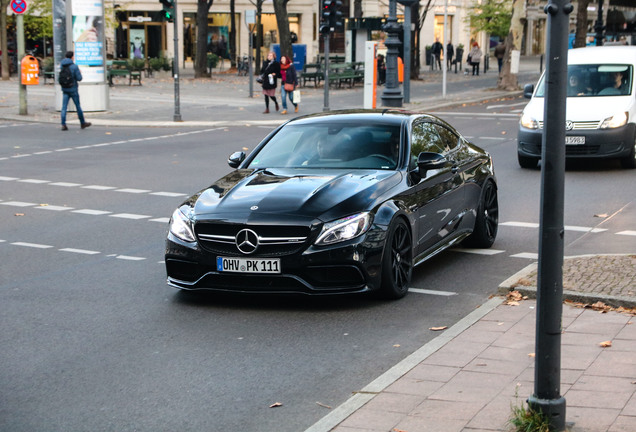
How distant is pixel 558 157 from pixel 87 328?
4031mm

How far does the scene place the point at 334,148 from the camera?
9.31 meters

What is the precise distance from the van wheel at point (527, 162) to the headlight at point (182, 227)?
1008cm

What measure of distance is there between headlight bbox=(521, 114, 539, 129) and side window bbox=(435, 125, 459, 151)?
21.9 feet

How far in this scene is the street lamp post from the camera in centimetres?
3028

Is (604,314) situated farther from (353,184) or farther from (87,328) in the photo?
(87,328)

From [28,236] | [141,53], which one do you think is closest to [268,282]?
[28,236]

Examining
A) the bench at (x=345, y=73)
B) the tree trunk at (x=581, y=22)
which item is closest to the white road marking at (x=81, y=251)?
the bench at (x=345, y=73)

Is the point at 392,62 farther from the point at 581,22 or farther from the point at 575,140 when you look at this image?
the point at 581,22

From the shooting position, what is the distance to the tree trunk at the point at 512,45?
40.1 metres

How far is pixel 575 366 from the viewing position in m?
6.19

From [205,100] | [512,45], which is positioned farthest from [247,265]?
[512,45]

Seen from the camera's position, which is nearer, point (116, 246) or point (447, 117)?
point (116, 246)

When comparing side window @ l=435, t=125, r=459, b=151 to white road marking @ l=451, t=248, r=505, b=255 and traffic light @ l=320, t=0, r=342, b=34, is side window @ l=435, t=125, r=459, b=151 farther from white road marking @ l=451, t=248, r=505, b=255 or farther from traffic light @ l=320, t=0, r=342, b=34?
traffic light @ l=320, t=0, r=342, b=34

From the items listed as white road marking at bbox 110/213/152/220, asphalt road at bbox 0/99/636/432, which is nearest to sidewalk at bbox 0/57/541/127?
asphalt road at bbox 0/99/636/432
